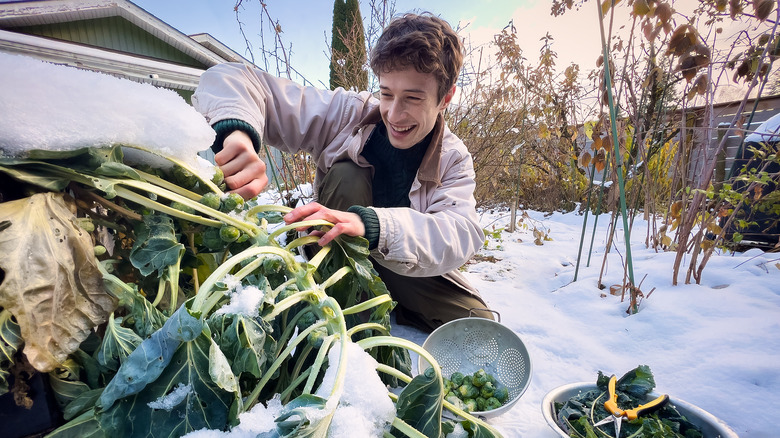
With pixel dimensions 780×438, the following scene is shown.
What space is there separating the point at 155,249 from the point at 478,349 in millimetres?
1506

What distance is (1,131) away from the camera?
574 millimetres

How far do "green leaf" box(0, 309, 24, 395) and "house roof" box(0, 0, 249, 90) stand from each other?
818 centimetres

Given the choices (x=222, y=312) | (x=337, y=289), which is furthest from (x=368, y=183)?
(x=222, y=312)

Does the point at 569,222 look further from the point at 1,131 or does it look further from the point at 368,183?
the point at 1,131

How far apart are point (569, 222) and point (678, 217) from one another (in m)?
3.20

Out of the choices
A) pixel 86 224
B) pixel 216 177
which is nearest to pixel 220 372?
pixel 86 224

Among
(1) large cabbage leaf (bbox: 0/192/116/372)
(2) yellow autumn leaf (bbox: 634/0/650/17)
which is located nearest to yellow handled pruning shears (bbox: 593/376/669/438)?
(1) large cabbage leaf (bbox: 0/192/116/372)

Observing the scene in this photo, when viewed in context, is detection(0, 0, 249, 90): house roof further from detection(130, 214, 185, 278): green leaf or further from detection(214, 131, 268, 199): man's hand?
detection(130, 214, 185, 278): green leaf

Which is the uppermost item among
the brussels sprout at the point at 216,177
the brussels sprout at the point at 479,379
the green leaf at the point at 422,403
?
the brussels sprout at the point at 216,177

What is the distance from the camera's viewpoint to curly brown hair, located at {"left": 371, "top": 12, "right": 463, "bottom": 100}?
1.62 meters

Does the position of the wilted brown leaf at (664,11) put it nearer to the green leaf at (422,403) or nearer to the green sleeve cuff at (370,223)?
the green sleeve cuff at (370,223)

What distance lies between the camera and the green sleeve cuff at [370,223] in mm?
1118

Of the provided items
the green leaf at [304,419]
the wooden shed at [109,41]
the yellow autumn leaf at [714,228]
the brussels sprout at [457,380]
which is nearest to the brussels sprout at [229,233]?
the green leaf at [304,419]

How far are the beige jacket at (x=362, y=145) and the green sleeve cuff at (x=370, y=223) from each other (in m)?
0.03
